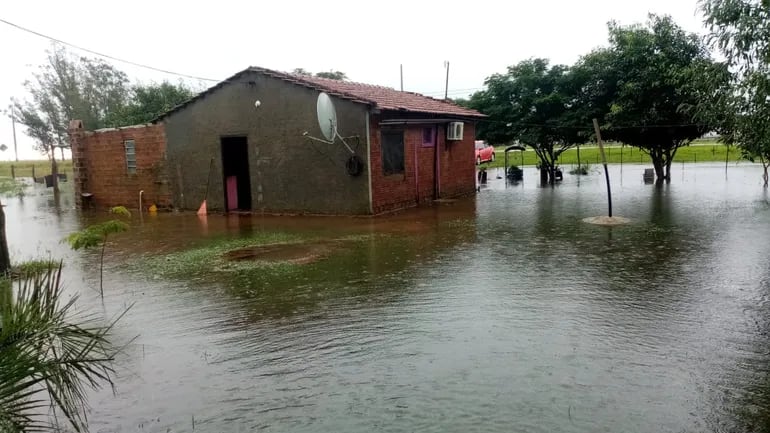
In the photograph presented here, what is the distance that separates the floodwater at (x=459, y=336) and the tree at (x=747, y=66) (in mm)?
1936

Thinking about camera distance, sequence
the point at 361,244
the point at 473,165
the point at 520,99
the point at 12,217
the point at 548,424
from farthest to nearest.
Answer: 1. the point at 520,99
2. the point at 473,165
3. the point at 12,217
4. the point at 361,244
5. the point at 548,424

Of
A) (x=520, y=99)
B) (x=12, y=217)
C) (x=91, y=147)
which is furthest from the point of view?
(x=520, y=99)

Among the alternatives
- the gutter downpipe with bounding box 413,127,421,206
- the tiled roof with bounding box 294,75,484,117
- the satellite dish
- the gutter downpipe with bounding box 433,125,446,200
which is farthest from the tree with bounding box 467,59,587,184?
the satellite dish

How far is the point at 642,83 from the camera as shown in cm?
2056

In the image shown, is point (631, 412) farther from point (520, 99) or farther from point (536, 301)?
point (520, 99)

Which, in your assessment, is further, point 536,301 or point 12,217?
point 12,217

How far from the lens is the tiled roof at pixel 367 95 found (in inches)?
606

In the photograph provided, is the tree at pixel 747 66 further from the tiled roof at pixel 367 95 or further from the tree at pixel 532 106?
the tree at pixel 532 106

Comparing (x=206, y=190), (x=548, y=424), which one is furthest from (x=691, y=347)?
(x=206, y=190)

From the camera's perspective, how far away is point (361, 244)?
11.2m

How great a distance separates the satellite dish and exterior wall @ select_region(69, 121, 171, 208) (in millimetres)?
A: 6978

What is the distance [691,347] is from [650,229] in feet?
23.6

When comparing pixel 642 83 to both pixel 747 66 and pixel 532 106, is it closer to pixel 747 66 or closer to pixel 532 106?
pixel 532 106

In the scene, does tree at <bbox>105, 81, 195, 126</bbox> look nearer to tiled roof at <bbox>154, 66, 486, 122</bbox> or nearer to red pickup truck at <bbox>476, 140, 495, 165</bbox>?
tiled roof at <bbox>154, 66, 486, 122</bbox>
